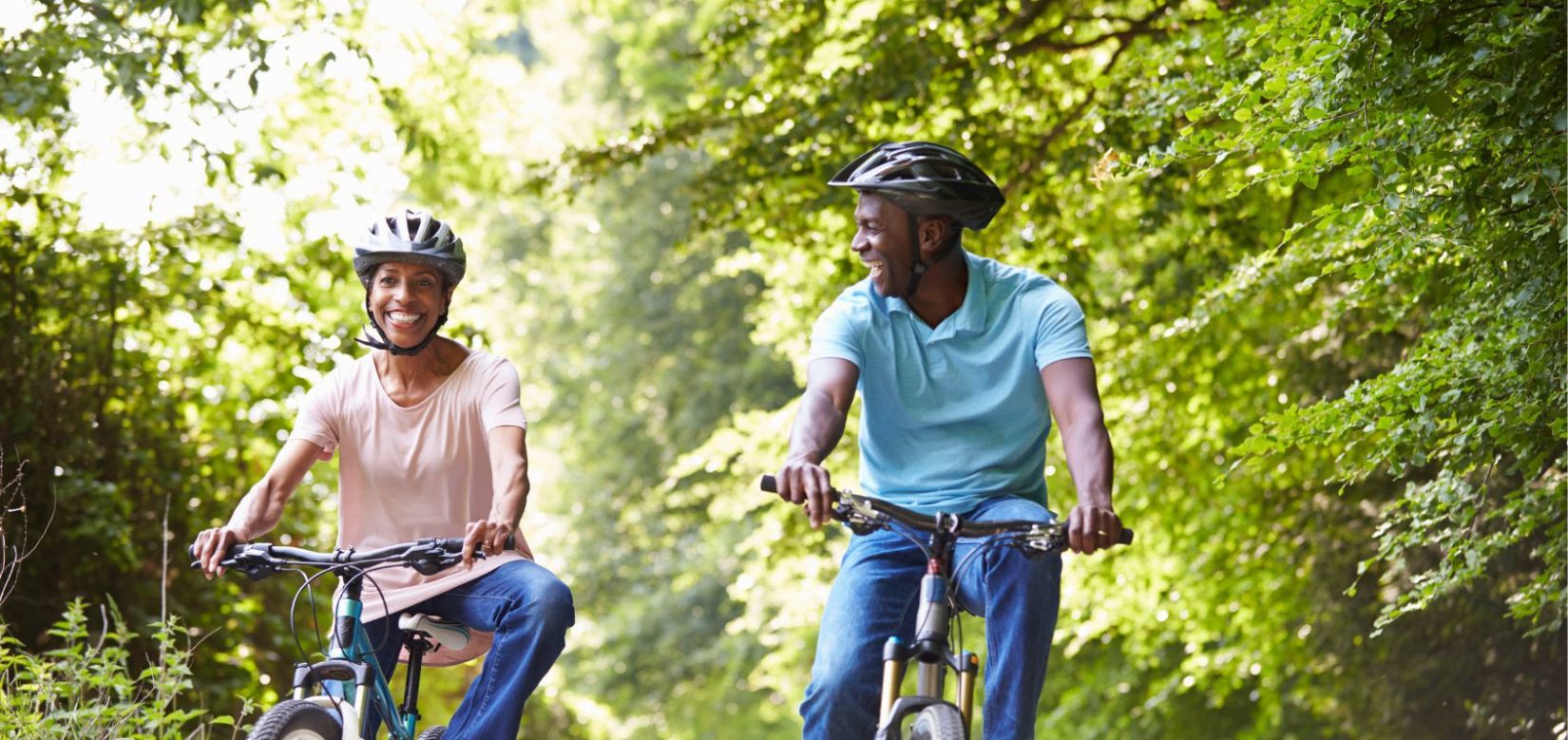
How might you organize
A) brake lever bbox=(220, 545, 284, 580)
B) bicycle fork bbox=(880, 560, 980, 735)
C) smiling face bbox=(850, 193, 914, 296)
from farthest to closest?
smiling face bbox=(850, 193, 914, 296)
brake lever bbox=(220, 545, 284, 580)
bicycle fork bbox=(880, 560, 980, 735)

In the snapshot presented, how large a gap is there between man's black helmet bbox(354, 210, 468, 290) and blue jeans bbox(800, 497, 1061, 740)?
58.8 inches

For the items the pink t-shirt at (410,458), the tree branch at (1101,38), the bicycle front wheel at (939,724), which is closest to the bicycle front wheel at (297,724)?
the pink t-shirt at (410,458)

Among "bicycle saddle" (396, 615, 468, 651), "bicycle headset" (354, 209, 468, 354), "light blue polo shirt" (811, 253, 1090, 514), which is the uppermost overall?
"bicycle headset" (354, 209, 468, 354)

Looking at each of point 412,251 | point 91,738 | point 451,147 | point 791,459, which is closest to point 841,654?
point 791,459

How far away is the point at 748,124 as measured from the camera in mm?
12258

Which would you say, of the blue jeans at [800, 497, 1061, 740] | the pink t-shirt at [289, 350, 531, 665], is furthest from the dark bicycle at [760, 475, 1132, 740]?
the pink t-shirt at [289, 350, 531, 665]

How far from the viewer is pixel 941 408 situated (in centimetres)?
465

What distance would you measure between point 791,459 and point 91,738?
2899 mm

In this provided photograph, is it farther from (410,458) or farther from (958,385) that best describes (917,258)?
(410,458)

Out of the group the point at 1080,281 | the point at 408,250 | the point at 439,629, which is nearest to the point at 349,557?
the point at 439,629

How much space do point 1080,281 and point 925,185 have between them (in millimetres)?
7787

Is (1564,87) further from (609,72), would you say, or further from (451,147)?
(609,72)

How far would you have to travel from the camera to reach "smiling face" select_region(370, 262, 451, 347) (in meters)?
5.11

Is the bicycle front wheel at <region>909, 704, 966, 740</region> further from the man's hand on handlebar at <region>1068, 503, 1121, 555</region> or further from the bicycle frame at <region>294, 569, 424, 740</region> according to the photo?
the bicycle frame at <region>294, 569, 424, 740</region>
